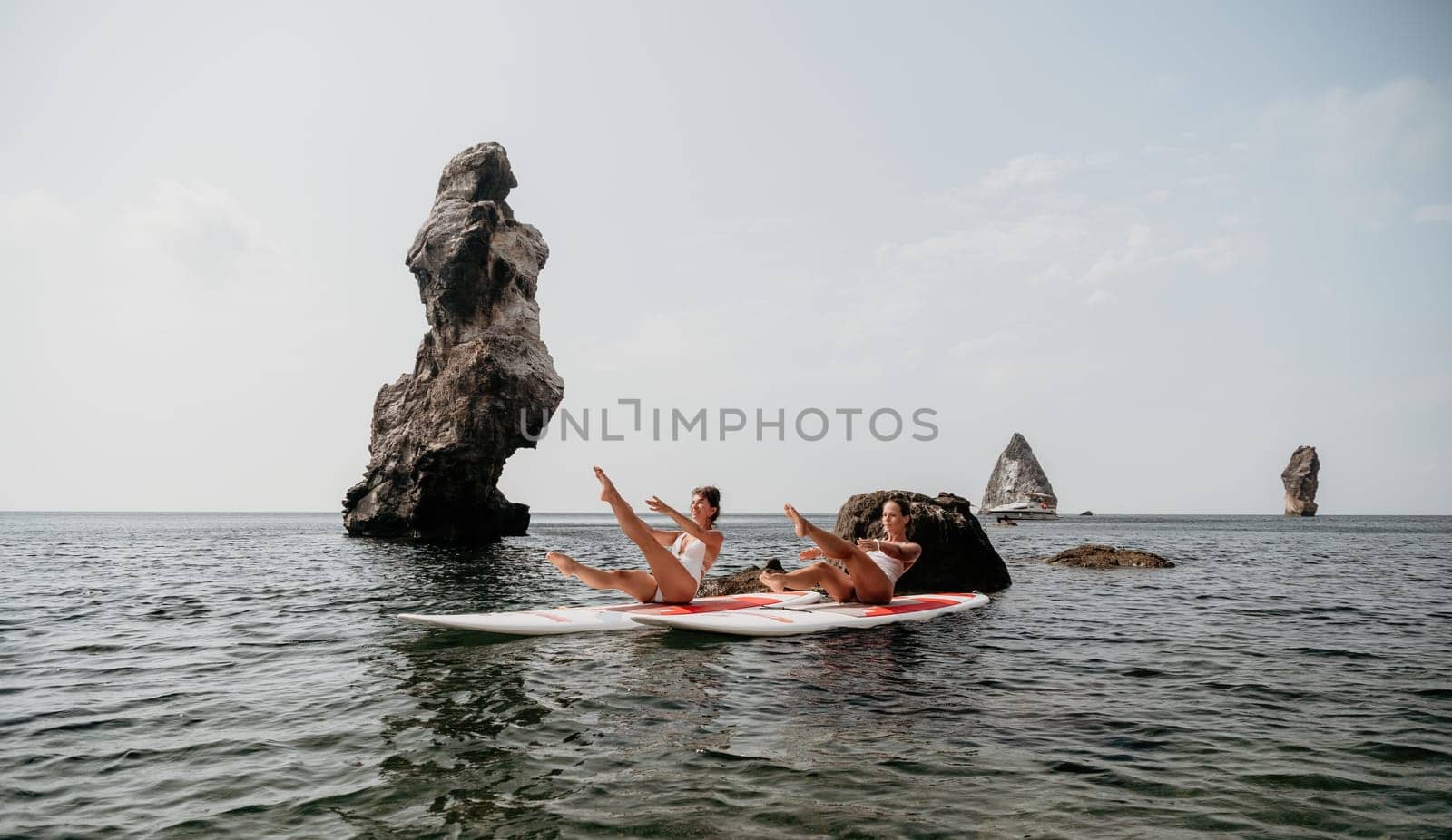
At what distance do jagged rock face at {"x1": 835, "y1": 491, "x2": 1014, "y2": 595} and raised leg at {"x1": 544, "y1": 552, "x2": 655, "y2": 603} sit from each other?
6.40 m

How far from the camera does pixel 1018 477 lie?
140 metres

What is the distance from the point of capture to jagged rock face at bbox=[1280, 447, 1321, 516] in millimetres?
120562

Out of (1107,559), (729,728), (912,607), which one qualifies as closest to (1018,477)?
(1107,559)

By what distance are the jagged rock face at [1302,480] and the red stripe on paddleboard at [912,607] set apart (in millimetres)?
138323

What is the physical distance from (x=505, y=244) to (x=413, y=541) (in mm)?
16849

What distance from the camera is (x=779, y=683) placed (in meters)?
8.38

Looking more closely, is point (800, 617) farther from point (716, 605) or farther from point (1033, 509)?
point (1033, 509)

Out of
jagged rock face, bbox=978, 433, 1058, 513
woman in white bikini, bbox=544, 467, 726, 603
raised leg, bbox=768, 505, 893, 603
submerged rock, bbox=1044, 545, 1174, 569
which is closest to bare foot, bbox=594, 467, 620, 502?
woman in white bikini, bbox=544, 467, 726, 603

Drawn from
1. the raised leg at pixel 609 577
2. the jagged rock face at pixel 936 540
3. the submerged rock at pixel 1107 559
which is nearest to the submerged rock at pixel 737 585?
the jagged rock face at pixel 936 540

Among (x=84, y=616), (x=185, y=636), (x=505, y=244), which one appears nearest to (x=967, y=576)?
(x=185, y=636)

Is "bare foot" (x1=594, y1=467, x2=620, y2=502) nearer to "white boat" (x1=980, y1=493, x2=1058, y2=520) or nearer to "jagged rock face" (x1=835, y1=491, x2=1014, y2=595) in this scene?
"jagged rock face" (x1=835, y1=491, x2=1014, y2=595)

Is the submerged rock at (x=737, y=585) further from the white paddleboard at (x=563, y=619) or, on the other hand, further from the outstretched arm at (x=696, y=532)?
the outstretched arm at (x=696, y=532)

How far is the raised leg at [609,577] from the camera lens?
34.5 feet

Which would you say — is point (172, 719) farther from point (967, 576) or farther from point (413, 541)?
point (413, 541)
